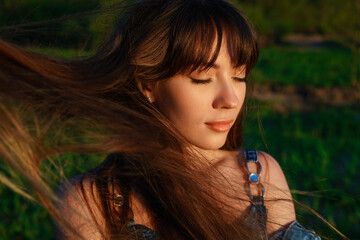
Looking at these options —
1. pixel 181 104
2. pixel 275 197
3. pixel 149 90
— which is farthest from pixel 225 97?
pixel 275 197

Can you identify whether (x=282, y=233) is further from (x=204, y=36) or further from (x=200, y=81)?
(x=204, y=36)

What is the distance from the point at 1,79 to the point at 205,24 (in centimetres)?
85

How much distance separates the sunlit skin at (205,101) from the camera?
1.77 metres

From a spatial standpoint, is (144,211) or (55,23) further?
(55,23)

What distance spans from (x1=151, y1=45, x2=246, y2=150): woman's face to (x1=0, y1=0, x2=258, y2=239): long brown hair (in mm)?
51

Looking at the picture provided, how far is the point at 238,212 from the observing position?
1788 millimetres

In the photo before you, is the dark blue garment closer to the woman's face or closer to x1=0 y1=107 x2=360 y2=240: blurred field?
x1=0 y1=107 x2=360 y2=240: blurred field

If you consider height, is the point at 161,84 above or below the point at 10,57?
below

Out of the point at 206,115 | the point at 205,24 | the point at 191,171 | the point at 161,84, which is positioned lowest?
the point at 191,171

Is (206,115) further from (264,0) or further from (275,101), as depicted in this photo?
(264,0)

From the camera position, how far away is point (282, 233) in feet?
6.36

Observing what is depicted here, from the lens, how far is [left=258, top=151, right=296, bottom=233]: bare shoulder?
196 cm

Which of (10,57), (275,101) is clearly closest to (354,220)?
(10,57)

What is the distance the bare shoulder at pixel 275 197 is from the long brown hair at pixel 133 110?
0.84 ft
